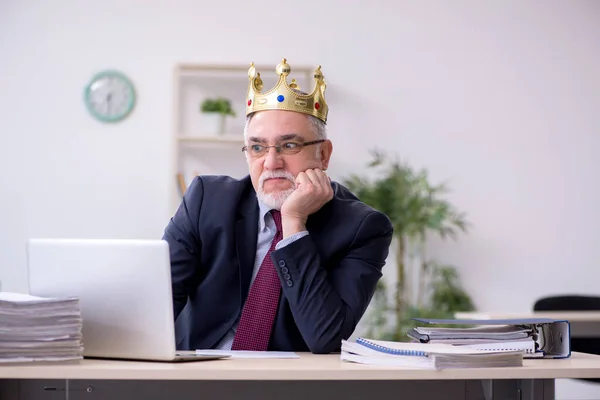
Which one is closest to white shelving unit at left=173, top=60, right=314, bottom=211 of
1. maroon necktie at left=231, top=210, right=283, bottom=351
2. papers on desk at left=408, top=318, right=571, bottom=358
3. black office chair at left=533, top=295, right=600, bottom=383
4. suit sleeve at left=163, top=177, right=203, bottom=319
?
black office chair at left=533, top=295, right=600, bottom=383

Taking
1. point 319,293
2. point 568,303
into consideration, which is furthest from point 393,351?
point 568,303

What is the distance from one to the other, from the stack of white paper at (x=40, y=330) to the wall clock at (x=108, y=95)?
396 cm

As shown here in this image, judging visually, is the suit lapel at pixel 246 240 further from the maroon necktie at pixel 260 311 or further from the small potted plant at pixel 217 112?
the small potted plant at pixel 217 112

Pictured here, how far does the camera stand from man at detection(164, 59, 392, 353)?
197cm

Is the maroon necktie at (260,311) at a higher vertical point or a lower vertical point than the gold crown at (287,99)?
lower

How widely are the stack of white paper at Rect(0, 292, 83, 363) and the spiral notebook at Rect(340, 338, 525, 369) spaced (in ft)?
1.67

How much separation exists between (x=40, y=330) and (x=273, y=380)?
408 millimetres

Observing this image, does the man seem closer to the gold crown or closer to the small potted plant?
the gold crown

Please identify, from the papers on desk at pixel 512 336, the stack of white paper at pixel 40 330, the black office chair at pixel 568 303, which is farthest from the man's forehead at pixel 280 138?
the black office chair at pixel 568 303

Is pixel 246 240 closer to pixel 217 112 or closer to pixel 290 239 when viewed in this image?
pixel 290 239

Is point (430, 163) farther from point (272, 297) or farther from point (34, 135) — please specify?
point (272, 297)

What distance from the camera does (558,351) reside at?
1708 mm

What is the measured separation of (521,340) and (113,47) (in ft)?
13.7

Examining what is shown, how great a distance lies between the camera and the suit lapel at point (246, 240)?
6.90ft
